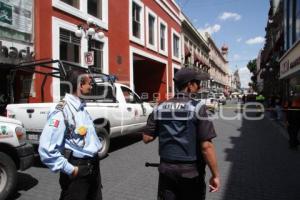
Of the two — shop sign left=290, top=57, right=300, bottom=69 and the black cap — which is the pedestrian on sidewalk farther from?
shop sign left=290, top=57, right=300, bottom=69

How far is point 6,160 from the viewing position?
5.31m

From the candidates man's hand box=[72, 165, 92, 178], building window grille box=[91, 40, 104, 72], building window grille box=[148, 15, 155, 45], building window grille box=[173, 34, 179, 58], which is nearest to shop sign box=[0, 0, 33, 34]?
building window grille box=[91, 40, 104, 72]

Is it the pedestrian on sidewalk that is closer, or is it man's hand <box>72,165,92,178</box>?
man's hand <box>72,165,92,178</box>

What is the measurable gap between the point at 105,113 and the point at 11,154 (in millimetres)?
3490

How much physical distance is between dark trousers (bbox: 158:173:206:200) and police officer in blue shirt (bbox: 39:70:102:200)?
0.73 metres

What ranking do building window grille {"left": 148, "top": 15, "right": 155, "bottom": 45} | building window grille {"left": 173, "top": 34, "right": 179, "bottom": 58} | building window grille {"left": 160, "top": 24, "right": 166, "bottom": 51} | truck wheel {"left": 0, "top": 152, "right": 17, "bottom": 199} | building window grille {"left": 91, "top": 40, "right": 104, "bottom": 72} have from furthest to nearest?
building window grille {"left": 173, "top": 34, "right": 179, "bottom": 58} → building window grille {"left": 160, "top": 24, "right": 166, "bottom": 51} → building window grille {"left": 148, "top": 15, "right": 155, "bottom": 45} → building window grille {"left": 91, "top": 40, "right": 104, "bottom": 72} → truck wheel {"left": 0, "top": 152, "right": 17, "bottom": 199}

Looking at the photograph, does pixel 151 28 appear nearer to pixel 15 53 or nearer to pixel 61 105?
pixel 15 53

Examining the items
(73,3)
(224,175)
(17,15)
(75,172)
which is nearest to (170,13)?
(73,3)

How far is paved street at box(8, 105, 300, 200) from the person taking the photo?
5.73 m

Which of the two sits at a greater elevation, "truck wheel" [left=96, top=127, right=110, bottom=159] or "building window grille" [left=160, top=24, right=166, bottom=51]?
"building window grille" [left=160, top=24, right=166, bottom=51]

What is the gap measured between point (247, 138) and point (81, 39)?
26.6ft

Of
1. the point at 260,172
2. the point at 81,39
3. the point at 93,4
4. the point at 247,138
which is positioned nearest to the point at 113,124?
the point at 260,172

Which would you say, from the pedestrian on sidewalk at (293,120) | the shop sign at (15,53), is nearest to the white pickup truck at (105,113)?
the shop sign at (15,53)

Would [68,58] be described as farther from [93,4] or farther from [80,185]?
[80,185]
